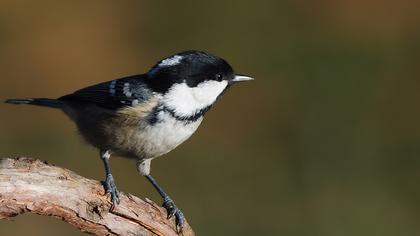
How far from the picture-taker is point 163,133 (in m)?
3.12

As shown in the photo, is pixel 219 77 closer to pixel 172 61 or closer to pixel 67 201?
pixel 172 61

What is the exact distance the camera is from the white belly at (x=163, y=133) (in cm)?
312

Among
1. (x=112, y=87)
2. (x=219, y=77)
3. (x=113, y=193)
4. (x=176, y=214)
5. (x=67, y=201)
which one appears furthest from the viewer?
(x=112, y=87)

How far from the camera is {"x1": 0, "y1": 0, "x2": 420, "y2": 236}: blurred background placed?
5.32 metres

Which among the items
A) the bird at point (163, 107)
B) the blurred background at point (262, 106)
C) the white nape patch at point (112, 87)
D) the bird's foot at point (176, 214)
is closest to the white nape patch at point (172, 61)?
the bird at point (163, 107)

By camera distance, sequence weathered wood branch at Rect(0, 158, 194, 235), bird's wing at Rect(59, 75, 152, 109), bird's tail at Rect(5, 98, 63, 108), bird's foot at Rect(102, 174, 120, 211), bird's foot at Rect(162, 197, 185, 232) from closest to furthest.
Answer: weathered wood branch at Rect(0, 158, 194, 235), bird's foot at Rect(102, 174, 120, 211), bird's foot at Rect(162, 197, 185, 232), bird's wing at Rect(59, 75, 152, 109), bird's tail at Rect(5, 98, 63, 108)

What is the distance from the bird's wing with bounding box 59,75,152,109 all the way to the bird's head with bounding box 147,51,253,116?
0.05 meters

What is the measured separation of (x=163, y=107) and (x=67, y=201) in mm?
606

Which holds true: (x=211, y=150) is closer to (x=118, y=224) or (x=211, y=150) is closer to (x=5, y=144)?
(x=5, y=144)

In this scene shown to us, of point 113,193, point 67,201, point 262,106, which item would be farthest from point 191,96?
point 262,106

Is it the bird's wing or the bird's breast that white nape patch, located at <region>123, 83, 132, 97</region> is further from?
the bird's breast

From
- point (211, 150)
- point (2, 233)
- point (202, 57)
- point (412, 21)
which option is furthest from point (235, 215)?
point (412, 21)

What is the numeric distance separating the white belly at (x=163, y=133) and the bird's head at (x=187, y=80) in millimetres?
41

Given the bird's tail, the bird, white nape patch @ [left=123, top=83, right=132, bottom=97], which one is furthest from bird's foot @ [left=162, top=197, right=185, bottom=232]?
the bird's tail
